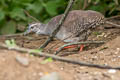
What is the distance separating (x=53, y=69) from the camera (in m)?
3.16

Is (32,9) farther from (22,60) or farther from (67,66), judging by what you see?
(22,60)

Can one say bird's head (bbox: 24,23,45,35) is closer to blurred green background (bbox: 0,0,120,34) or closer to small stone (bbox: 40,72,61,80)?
blurred green background (bbox: 0,0,120,34)

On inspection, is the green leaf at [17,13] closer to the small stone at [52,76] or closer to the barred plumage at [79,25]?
the barred plumage at [79,25]

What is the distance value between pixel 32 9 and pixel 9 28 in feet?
2.70

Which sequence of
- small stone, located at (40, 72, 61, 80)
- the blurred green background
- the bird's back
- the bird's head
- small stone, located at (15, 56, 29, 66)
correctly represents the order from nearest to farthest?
1. small stone, located at (40, 72, 61, 80)
2. small stone, located at (15, 56, 29, 66)
3. the bird's back
4. the bird's head
5. the blurred green background

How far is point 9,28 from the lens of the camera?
6.84 m

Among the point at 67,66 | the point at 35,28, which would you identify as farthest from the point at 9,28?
the point at 67,66

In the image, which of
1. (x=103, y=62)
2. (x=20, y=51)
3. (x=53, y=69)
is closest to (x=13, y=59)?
(x=20, y=51)

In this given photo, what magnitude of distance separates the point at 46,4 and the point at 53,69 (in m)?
4.25

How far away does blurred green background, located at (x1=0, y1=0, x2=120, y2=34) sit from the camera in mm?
6715

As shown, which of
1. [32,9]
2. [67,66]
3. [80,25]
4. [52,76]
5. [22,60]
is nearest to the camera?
[52,76]

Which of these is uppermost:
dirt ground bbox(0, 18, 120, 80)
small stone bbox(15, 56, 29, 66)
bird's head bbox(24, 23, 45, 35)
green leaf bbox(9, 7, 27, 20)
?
green leaf bbox(9, 7, 27, 20)

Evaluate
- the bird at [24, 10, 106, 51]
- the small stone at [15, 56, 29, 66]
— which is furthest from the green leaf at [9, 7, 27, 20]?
the small stone at [15, 56, 29, 66]

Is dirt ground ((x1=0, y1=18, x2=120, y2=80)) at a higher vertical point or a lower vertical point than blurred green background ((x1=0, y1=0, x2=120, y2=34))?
lower
